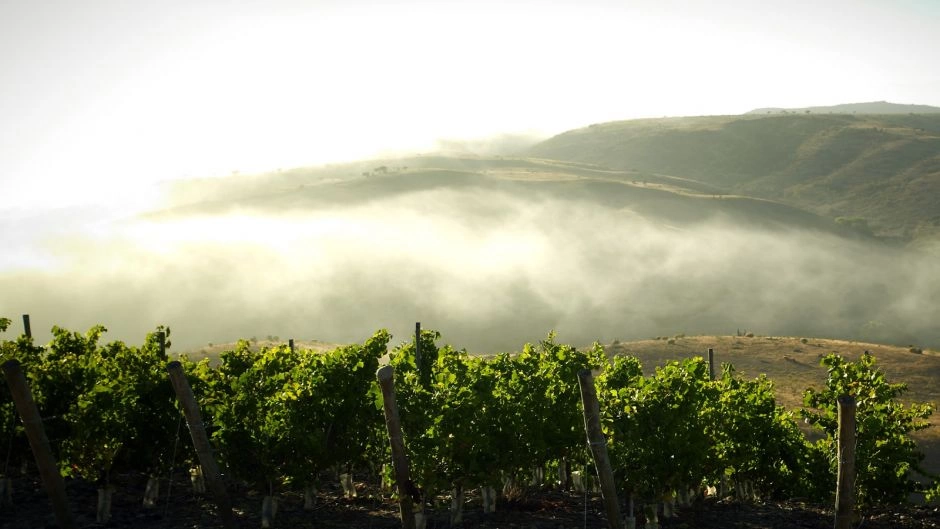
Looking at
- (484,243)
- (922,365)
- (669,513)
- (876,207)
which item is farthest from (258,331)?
(876,207)

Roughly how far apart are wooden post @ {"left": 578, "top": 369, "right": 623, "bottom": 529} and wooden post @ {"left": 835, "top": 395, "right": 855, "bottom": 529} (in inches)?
134

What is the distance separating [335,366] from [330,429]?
1405mm

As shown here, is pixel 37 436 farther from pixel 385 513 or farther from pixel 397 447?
pixel 385 513

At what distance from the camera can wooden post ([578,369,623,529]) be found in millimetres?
12312

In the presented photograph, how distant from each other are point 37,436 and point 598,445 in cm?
920

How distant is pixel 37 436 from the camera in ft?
41.8

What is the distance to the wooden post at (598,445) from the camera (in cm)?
1231

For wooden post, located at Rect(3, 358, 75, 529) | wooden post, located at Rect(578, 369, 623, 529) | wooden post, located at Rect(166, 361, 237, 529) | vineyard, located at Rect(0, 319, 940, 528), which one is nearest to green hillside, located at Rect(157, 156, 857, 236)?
vineyard, located at Rect(0, 319, 940, 528)

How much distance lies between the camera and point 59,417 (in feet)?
58.4

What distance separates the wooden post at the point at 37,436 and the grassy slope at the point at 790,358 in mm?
39135

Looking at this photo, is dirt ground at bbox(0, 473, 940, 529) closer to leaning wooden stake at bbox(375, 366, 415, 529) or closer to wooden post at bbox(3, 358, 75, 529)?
wooden post at bbox(3, 358, 75, 529)

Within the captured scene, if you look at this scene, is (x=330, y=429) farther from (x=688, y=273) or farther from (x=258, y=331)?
(x=688, y=273)

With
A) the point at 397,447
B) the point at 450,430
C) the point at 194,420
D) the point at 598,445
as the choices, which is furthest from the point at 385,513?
the point at 598,445

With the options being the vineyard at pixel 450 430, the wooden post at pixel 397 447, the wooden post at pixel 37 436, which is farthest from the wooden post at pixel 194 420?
the wooden post at pixel 397 447
